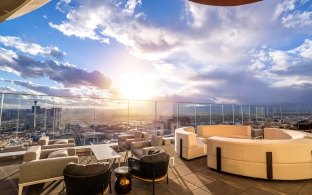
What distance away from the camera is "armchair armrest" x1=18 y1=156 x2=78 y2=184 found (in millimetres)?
2639

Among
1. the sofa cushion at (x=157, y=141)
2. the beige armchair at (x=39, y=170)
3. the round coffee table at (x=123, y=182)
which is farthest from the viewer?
the sofa cushion at (x=157, y=141)

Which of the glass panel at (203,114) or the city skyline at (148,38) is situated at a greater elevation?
the city skyline at (148,38)

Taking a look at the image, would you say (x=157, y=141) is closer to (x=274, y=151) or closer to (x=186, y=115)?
(x=274, y=151)

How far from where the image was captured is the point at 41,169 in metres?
2.74

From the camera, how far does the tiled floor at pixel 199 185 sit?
2857 millimetres

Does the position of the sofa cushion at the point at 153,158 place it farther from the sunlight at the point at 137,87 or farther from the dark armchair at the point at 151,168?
the sunlight at the point at 137,87

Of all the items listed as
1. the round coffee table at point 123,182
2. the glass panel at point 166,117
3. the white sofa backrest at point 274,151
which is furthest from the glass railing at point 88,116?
the white sofa backrest at point 274,151

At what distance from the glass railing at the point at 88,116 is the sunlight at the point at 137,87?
0.47 meters

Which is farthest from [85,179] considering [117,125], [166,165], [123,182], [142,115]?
[142,115]

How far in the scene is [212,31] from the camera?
632 centimetres

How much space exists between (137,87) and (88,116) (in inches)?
114

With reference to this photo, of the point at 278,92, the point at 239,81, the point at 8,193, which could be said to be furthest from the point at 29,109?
the point at 278,92

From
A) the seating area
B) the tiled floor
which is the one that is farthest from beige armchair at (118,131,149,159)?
the tiled floor

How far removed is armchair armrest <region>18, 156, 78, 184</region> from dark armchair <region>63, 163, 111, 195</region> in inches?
24.9
